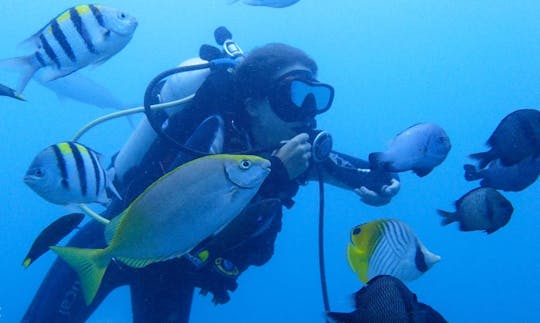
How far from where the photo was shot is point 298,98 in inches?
137

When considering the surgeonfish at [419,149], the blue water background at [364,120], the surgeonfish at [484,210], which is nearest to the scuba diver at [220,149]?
the surgeonfish at [419,149]

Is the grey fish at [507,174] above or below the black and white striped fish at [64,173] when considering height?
below

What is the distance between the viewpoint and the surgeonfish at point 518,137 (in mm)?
2166

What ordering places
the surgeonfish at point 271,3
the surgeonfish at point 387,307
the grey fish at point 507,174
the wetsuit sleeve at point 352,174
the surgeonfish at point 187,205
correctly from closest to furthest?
the surgeonfish at point 387,307
the surgeonfish at point 187,205
the grey fish at point 507,174
the surgeonfish at point 271,3
the wetsuit sleeve at point 352,174

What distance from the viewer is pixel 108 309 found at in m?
23.0

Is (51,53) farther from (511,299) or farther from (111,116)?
(511,299)

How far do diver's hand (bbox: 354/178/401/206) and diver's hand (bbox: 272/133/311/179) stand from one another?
1130mm

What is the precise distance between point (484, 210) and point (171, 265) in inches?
94.0

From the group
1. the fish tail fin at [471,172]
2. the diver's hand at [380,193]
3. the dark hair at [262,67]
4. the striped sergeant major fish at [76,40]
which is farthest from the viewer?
the diver's hand at [380,193]

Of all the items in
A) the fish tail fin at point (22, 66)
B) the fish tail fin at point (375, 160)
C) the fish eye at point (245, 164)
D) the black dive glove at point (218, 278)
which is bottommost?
the black dive glove at point (218, 278)

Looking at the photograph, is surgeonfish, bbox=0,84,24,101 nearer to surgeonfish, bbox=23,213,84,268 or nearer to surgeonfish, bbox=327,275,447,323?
surgeonfish, bbox=23,213,84,268

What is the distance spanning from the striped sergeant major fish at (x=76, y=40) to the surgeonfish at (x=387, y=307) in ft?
5.09

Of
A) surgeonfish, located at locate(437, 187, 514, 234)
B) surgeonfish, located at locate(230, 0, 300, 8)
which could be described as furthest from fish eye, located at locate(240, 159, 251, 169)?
surgeonfish, located at locate(230, 0, 300, 8)

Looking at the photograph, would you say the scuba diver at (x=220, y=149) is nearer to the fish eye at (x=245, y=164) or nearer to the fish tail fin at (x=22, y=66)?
the fish tail fin at (x=22, y=66)
